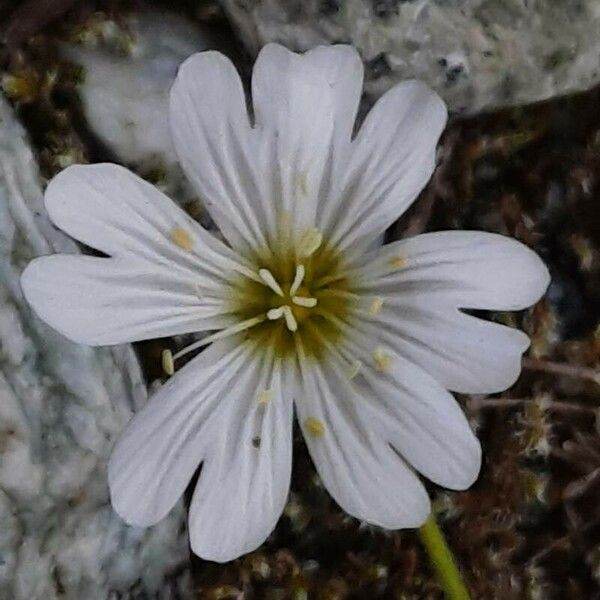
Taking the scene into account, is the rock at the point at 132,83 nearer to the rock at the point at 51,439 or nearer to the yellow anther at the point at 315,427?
the rock at the point at 51,439

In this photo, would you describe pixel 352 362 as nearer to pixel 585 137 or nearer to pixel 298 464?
pixel 298 464

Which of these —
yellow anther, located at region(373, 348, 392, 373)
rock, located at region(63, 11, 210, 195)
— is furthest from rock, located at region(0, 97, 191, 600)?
yellow anther, located at region(373, 348, 392, 373)

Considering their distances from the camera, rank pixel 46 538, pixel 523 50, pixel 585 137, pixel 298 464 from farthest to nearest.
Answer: pixel 585 137
pixel 298 464
pixel 523 50
pixel 46 538

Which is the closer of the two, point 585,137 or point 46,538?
point 46,538

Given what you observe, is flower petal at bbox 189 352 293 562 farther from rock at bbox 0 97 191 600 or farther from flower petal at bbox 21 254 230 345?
rock at bbox 0 97 191 600

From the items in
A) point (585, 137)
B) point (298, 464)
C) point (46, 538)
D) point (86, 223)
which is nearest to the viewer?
point (86, 223)


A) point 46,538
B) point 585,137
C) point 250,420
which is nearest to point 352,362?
point 250,420

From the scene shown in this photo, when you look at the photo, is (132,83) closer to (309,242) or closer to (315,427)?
(309,242)
